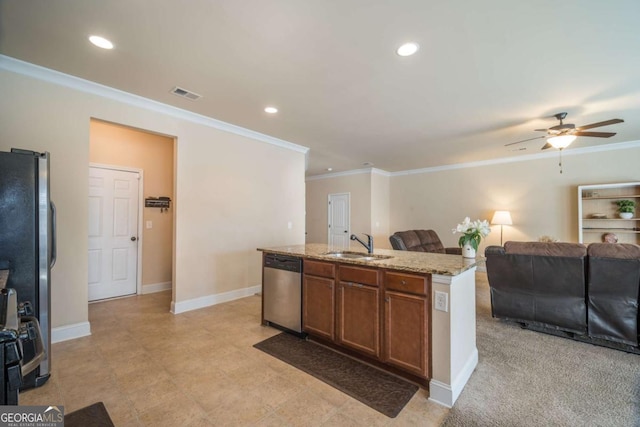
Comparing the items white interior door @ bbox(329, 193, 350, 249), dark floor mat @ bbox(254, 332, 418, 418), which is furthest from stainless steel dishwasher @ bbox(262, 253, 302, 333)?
white interior door @ bbox(329, 193, 350, 249)

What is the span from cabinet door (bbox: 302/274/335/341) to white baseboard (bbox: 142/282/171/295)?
323 centimetres

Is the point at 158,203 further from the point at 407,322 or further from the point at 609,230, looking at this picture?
the point at 609,230

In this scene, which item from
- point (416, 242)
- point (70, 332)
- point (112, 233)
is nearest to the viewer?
point (70, 332)

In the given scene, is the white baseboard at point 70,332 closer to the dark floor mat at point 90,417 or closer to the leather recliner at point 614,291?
the dark floor mat at point 90,417

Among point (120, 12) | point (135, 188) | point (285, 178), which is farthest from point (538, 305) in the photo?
point (135, 188)

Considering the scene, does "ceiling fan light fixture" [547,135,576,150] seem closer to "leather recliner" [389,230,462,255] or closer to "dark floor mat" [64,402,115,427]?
"leather recliner" [389,230,462,255]

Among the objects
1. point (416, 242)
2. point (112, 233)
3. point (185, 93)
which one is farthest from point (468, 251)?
point (112, 233)

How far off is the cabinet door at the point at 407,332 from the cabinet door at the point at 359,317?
10cm

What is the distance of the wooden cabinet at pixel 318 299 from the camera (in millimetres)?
2711

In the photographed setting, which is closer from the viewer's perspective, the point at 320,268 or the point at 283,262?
the point at 320,268

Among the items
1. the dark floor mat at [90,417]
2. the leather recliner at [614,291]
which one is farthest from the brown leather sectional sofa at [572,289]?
the dark floor mat at [90,417]

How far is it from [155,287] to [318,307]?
11.3 ft

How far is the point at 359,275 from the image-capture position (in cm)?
248

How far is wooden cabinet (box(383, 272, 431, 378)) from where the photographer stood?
2.07 metres
